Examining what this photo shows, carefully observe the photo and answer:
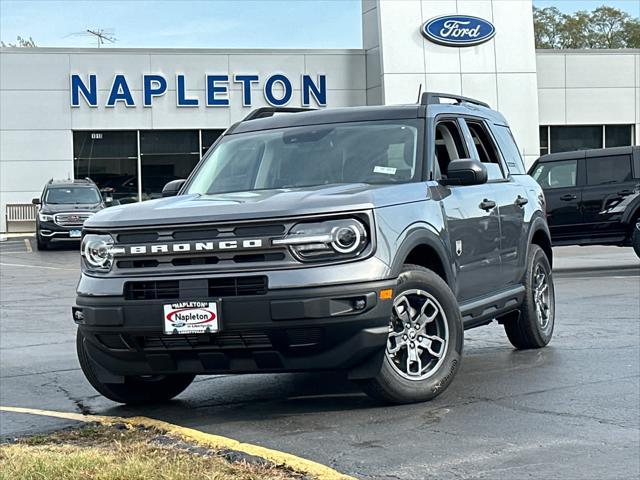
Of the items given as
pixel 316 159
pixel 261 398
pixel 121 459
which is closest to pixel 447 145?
pixel 316 159

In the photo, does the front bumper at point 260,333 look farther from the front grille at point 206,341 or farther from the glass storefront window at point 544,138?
the glass storefront window at point 544,138

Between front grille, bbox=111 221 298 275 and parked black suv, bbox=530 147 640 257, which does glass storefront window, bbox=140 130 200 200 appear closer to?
parked black suv, bbox=530 147 640 257

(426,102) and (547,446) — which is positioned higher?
(426,102)

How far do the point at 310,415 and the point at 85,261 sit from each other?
1.69 metres

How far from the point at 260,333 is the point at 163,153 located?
3205 cm

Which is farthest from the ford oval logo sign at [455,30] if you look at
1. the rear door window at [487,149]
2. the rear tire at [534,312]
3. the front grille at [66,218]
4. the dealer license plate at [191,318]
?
the dealer license plate at [191,318]

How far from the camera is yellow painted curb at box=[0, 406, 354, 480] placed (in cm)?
520

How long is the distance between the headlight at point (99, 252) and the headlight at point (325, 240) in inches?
42.5

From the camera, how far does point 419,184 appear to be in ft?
23.7

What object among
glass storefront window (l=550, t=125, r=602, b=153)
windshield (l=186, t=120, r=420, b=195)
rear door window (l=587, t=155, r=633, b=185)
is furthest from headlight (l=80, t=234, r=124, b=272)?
glass storefront window (l=550, t=125, r=602, b=153)

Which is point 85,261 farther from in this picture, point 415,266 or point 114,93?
point 114,93

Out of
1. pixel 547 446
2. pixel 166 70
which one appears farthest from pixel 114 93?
pixel 547 446

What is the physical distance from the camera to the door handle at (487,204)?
802 centimetres

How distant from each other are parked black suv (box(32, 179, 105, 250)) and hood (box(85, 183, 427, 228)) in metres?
21.5
